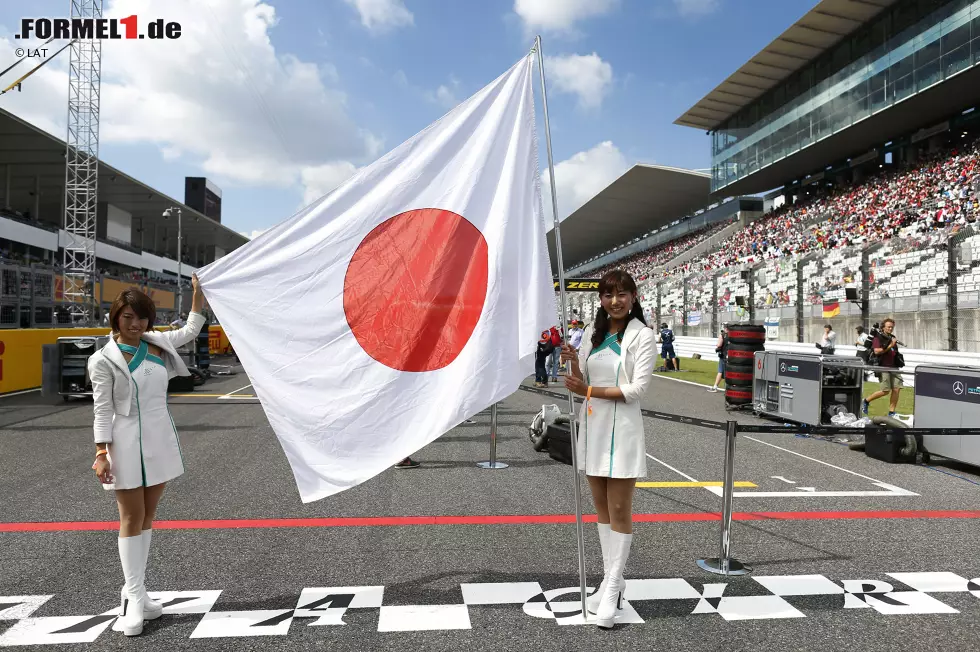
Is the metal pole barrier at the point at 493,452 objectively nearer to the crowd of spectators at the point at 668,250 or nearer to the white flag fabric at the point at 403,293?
the white flag fabric at the point at 403,293

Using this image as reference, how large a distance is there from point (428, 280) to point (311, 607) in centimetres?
185

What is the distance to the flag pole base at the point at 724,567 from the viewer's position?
4.17 meters

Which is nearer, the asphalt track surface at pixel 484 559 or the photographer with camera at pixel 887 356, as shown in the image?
the asphalt track surface at pixel 484 559

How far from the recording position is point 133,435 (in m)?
3.39

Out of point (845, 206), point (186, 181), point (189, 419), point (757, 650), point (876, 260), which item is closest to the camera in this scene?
point (757, 650)

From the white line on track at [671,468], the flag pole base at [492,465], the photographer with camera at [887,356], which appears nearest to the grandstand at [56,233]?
the flag pole base at [492,465]

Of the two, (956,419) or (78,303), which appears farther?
(78,303)

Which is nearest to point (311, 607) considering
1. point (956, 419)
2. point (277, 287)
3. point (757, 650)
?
point (277, 287)

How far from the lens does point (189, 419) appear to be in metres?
11.2

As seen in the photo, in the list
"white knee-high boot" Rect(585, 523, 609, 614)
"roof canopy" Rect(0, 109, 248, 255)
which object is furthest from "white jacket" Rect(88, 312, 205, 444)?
"roof canopy" Rect(0, 109, 248, 255)

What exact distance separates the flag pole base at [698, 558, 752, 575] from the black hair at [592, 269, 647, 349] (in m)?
1.73

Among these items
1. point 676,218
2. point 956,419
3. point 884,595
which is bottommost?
point 884,595

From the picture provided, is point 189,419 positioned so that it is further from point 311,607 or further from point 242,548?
point 311,607

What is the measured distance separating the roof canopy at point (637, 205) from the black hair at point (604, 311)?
48476 millimetres
